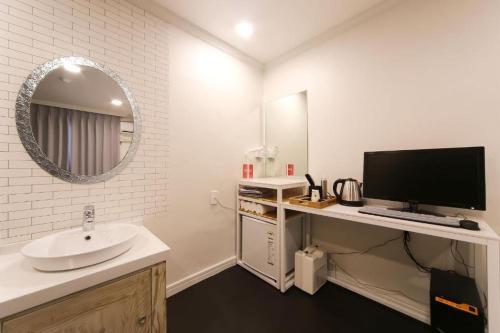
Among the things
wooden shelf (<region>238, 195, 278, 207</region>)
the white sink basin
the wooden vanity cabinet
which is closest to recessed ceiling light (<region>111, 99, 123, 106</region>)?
the white sink basin

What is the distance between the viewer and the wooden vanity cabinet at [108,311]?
2.58 feet

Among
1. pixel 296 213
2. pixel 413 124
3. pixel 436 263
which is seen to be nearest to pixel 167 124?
pixel 296 213

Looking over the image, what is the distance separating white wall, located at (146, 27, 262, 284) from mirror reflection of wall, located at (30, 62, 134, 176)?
0.40m

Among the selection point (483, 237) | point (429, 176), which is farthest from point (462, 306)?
point (429, 176)

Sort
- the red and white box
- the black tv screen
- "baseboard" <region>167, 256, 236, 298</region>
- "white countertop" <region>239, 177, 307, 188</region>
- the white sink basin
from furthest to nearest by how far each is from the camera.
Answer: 1. the red and white box
2. "white countertop" <region>239, 177, 307, 188</region>
3. "baseboard" <region>167, 256, 236, 298</region>
4. the black tv screen
5. the white sink basin

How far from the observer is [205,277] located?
2025 mm

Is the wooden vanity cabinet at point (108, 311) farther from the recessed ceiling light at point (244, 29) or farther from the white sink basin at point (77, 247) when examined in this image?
the recessed ceiling light at point (244, 29)

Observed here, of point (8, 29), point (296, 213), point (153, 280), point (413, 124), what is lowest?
point (153, 280)

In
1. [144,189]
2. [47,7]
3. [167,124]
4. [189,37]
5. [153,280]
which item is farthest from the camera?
[189,37]

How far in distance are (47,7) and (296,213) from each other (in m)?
2.41

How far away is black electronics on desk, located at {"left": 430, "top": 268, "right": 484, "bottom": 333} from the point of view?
1.12m

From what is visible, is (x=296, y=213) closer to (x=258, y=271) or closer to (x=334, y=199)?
(x=334, y=199)

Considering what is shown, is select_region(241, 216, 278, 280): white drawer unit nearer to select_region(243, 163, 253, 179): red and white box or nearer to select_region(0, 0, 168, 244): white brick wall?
select_region(243, 163, 253, 179): red and white box

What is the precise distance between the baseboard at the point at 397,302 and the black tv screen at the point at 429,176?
2.72 feet
